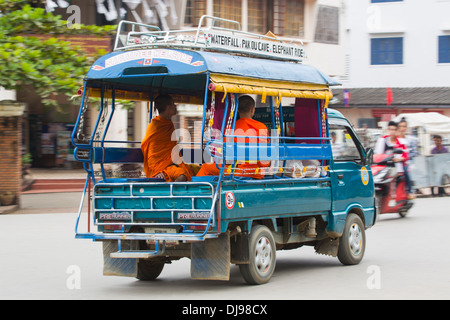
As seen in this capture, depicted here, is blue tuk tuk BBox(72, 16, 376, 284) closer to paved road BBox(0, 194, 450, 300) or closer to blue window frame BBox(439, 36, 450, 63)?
paved road BBox(0, 194, 450, 300)

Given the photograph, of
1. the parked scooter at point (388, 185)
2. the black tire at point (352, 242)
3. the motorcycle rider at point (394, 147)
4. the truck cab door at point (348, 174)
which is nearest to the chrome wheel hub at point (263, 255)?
→ the truck cab door at point (348, 174)

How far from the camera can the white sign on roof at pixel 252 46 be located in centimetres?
825

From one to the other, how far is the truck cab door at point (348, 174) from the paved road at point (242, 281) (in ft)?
2.58

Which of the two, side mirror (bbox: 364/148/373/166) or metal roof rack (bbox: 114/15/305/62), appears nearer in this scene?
metal roof rack (bbox: 114/15/305/62)

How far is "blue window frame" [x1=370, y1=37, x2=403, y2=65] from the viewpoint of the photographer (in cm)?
3941

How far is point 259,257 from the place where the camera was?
8.41 m

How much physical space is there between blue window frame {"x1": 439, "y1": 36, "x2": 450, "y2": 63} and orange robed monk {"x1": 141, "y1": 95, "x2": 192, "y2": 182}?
31.7 metres

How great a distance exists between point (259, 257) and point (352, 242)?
2116 millimetres

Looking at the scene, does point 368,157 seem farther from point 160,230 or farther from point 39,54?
point 39,54

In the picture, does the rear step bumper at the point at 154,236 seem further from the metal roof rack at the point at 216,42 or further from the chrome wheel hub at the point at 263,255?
the metal roof rack at the point at 216,42

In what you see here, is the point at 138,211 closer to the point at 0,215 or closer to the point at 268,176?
the point at 268,176

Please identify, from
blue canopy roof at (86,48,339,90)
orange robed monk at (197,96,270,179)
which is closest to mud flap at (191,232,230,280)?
orange robed monk at (197,96,270,179)

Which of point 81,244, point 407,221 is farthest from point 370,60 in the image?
point 81,244

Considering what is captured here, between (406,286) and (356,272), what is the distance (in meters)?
1.15
